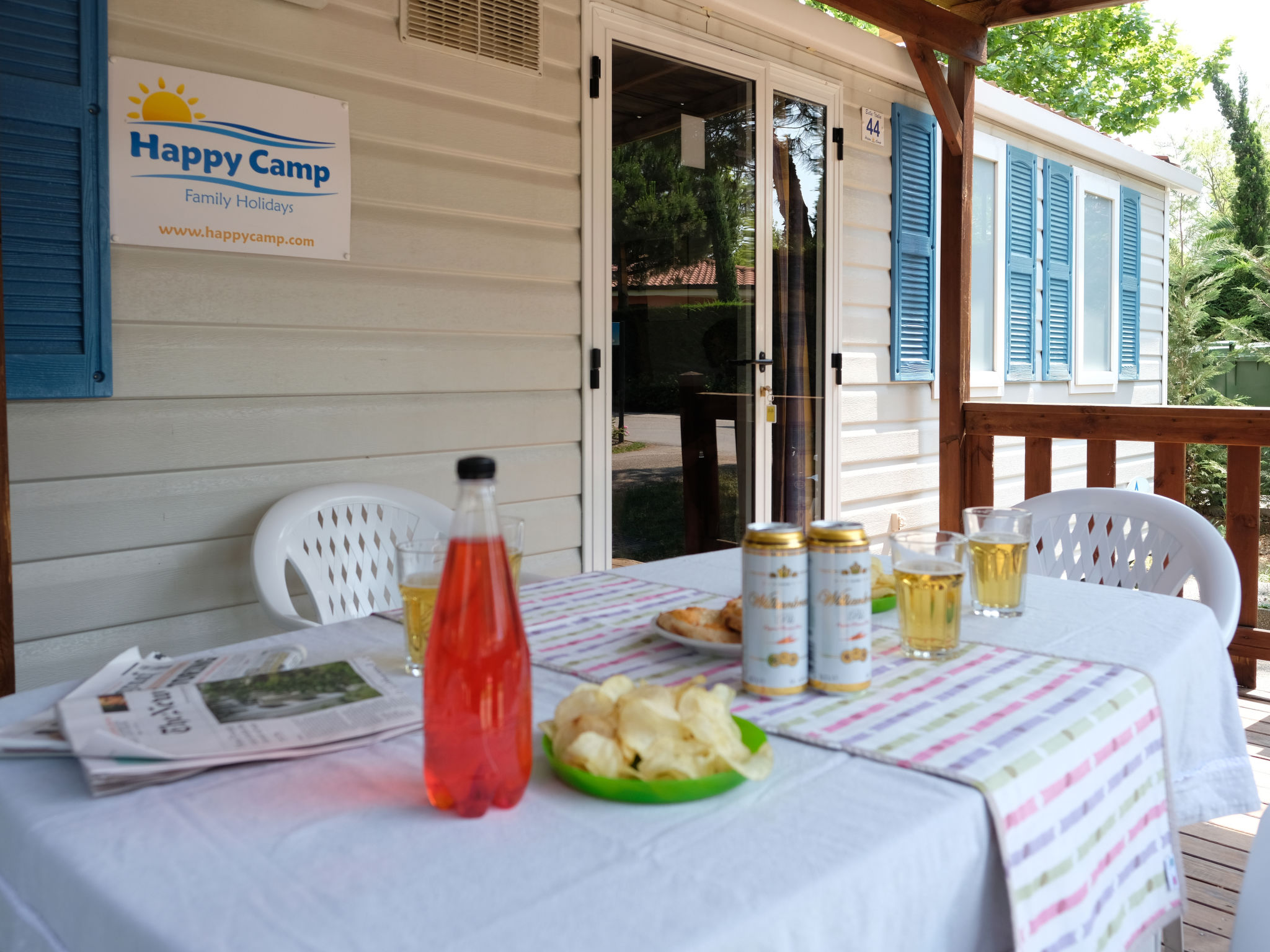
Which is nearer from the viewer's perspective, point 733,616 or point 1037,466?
point 733,616

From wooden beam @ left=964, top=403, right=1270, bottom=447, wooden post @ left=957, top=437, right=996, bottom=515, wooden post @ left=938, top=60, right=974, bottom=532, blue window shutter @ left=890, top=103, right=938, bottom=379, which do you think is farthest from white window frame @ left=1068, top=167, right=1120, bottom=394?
wooden beam @ left=964, top=403, right=1270, bottom=447

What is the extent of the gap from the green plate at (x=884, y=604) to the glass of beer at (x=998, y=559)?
0.11 meters

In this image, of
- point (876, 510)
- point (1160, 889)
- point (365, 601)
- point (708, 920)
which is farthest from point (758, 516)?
point (708, 920)

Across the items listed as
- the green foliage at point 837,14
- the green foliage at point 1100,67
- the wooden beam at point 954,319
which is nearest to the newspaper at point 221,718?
the green foliage at point 837,14

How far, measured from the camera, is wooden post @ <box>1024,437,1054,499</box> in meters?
3.80

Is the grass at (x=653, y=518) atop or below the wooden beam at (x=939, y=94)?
below

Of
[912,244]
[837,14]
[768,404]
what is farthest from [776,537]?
[837,14]

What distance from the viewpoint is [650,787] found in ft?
2.49

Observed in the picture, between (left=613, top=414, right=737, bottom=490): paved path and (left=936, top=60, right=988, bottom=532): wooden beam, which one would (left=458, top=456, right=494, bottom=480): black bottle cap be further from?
(left=936, top=60, right=988, bottom=532): wooden beam

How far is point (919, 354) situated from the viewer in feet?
15.8

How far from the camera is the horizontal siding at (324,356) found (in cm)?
229

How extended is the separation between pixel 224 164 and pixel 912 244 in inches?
129

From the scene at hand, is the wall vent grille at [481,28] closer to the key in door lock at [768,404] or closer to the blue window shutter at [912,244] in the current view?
the key in door lock at [768,404]

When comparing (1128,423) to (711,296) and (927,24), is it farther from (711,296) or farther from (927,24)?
(927,24)
